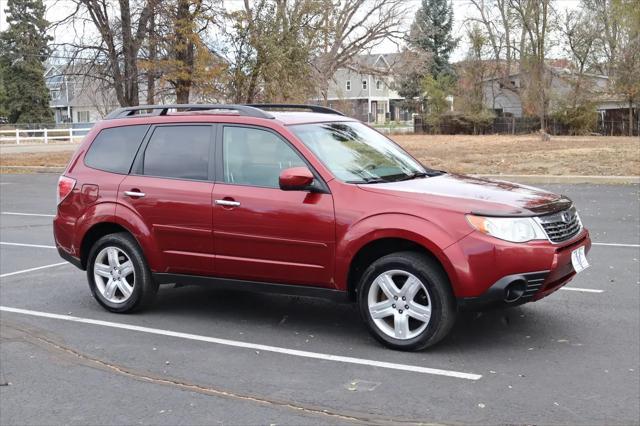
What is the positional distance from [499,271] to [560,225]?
695mm

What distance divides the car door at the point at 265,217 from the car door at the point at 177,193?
0.13m

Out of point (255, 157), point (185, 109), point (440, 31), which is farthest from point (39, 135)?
point (255, 157)

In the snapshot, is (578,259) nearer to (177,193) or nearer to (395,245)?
(395,245)

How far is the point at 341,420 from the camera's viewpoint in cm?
423

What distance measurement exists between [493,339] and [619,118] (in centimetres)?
4545

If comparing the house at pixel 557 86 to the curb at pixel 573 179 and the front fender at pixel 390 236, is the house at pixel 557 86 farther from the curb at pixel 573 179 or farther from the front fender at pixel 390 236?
the front fender at pixel 390 236

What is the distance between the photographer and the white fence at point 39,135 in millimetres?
46344

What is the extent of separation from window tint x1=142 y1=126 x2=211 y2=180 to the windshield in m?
0.87

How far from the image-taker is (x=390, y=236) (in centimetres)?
531


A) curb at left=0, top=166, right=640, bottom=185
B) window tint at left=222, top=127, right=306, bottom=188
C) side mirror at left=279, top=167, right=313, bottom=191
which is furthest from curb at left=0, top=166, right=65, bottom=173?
side mirror at left=279, top=167, right=313, bottom=191

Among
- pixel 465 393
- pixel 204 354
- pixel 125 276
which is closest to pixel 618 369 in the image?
pixel 465 393

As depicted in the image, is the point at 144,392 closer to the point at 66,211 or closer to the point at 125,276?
the point at 125,276

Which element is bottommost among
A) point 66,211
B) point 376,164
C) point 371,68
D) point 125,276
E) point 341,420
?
point 341,420

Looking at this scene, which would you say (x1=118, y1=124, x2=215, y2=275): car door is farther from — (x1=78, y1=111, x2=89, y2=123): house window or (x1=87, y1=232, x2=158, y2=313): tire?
(x1=78, y1=111, x2=89, y2=123): house window
